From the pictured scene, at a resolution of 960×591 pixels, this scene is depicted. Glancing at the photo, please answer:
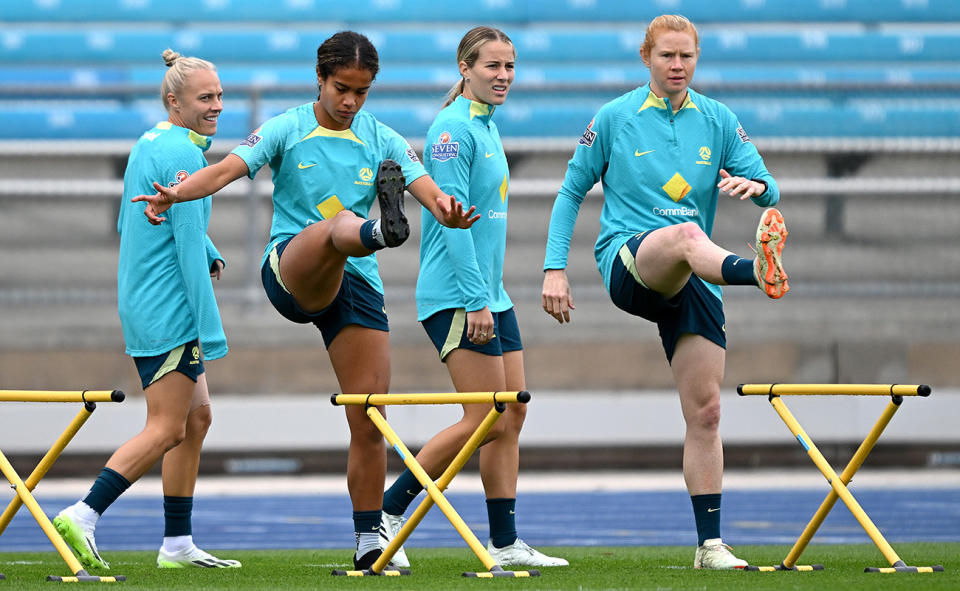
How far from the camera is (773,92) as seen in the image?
12594 mm

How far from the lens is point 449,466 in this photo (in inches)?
191

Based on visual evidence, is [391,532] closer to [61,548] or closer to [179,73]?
[61,548]

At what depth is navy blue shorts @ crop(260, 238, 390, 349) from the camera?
5.20 m

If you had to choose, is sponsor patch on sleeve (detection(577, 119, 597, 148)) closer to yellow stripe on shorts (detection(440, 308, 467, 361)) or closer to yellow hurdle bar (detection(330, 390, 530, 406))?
yellow stripe on shorts (detection(440, 308, 467, 361))

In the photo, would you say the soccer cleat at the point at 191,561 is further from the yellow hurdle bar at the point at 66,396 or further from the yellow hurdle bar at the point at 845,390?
the yellow hurdle bar at the point at 845,390

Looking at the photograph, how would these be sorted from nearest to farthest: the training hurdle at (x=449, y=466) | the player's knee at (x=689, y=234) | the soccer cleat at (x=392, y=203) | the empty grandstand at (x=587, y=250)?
the soccer cleat at (x=392, y=203)
the training hurdle at (x=449, y=466)
the player's knee at (x=689, y=234)
the empty grandstand at (x=587, y=250)


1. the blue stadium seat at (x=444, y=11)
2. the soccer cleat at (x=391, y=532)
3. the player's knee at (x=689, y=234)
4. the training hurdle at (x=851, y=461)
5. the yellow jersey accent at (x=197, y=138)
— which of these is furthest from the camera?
the blue stadium seat at (x=444, y=11)

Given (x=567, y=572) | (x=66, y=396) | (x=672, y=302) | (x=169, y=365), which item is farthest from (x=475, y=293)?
(x=66, y=396)

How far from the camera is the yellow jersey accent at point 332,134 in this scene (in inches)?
204

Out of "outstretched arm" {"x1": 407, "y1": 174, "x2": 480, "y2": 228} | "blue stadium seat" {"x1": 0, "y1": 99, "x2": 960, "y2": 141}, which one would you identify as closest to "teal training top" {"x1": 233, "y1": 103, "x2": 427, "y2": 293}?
"outstretched arm" {"x1": 407, "y1": 174, "x2": 480, "y2": 228}

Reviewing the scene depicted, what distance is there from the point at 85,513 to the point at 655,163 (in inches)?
97.2

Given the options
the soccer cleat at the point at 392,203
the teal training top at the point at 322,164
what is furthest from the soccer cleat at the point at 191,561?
the soccer cleat at the point at 392,203

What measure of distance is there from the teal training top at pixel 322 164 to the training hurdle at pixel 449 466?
599 mm

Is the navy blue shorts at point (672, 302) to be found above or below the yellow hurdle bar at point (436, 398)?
above
